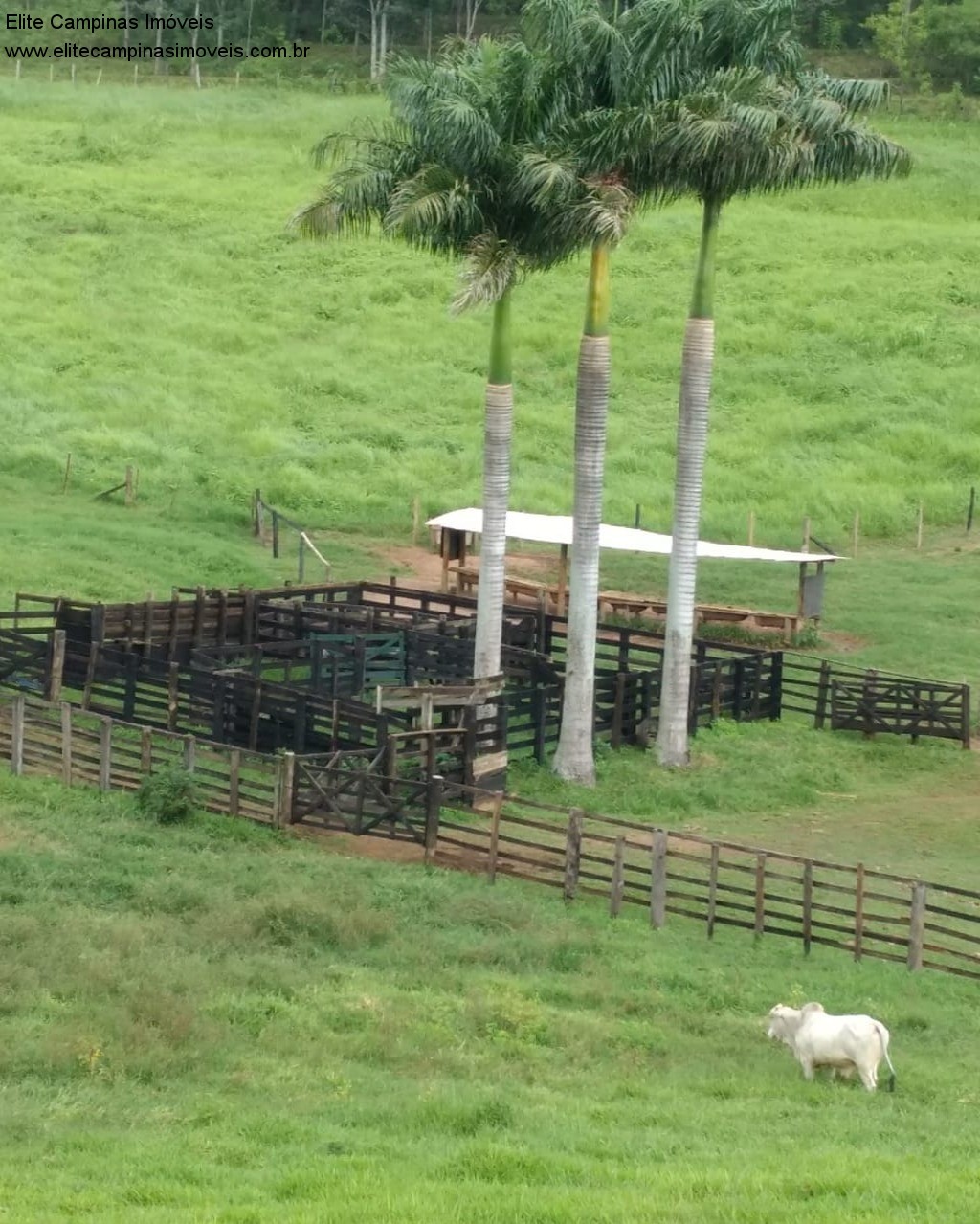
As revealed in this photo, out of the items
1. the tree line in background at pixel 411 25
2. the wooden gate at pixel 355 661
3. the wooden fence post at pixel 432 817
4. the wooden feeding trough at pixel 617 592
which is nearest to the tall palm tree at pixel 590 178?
the wooden gate at pixel 355 661

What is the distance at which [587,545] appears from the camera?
27359 millimetres

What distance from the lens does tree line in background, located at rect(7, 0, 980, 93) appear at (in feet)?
336

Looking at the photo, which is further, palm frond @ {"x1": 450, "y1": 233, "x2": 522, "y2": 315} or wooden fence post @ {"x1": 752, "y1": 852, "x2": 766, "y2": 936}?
palm frond @ {"x1": 450, "y1": 233, "x2": 522, "y2": 315}

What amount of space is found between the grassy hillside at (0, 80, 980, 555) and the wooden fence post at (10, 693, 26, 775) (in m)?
23.3

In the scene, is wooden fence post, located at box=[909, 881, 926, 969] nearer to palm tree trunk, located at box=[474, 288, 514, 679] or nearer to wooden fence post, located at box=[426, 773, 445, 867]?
wooden fence post, located at box=[426, 773, 445, 867]

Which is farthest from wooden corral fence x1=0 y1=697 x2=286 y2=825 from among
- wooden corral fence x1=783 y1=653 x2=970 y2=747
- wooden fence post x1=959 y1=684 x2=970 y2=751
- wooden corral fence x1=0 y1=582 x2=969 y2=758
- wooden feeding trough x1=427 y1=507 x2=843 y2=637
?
wooden feeding trough x1=427 y1=507 x2=843 y2=637

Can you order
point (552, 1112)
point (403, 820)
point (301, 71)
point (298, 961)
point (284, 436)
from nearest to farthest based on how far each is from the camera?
point (552, 1112) → point (298, 961) → point (403, 820) → point (284, 436) → point (301, 71)

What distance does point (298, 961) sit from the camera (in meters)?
17.2

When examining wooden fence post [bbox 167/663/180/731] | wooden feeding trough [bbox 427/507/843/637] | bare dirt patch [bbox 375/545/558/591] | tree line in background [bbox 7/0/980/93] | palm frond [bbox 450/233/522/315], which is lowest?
bare dirt patch [bbox 375/545/558/591]

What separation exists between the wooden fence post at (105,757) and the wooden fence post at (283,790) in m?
2.40

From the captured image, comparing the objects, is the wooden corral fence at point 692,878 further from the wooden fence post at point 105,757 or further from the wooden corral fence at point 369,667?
the wooden fence post at point 105,757

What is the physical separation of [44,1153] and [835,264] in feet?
218

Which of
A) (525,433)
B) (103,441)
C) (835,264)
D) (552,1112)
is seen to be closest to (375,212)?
(552,1112)

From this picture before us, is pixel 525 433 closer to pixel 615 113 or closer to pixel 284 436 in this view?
pixel 284 436
